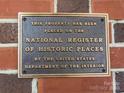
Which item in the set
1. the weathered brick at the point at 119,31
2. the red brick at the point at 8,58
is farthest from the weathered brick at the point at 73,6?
the red brick at the point at 8,58

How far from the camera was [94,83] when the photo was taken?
191 cm

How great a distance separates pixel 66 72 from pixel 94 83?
141mm

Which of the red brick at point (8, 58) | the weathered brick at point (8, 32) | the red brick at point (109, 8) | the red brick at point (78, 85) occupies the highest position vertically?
the red brick at point (109, 8)

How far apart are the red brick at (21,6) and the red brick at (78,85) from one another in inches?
13.2

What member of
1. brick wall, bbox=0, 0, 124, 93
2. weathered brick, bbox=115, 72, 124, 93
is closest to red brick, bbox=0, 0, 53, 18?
brick wall, bbox=0, 0, 124, 93

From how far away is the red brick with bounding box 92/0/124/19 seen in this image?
6.38 ft

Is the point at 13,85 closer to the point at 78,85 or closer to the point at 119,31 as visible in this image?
the point at 78,85

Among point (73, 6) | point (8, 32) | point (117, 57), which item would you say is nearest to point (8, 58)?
point (8, 32)

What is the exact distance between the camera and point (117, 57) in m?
1.93

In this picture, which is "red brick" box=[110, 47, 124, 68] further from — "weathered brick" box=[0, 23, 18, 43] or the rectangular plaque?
"weathered brick" box=[0, 23, 18, 43]

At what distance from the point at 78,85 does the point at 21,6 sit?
45cm

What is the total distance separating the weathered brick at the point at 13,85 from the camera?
1867 mm

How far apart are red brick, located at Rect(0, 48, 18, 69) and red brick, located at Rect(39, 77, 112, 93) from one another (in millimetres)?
168

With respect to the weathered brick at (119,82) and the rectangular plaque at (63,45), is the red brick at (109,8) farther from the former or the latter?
the weathered brick at (119,82)
